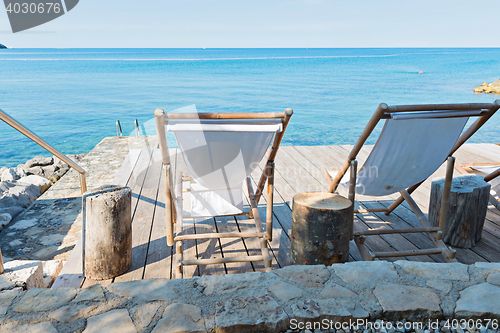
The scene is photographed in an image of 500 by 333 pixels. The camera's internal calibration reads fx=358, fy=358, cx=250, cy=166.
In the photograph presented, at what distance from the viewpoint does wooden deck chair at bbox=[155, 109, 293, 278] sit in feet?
6.09

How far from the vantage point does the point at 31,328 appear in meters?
1.27

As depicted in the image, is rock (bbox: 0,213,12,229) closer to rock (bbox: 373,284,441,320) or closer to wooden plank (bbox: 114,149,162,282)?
wooden plank (bbox: 114,149,162,282)

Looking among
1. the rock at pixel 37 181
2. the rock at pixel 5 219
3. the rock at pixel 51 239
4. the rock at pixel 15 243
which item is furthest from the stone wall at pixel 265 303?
the rock at pixel 37 181

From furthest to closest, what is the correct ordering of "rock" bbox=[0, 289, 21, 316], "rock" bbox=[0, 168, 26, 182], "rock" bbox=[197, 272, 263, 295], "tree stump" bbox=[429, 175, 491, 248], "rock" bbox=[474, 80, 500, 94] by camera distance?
1. "rock" bbox=[474, 80, 500, 94]
2. "rock" bbox=[0, 168, 26, 182]
3. "tree stump" bbox=[429, 175, 491, 248]
4. "rock" bbox=[197, 272, 263, 295]
5. "rock" bbox=[0, 289, 21, 316]

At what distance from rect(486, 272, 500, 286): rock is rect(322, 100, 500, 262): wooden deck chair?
49cm

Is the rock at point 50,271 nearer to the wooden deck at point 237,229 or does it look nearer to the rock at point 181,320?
the wooden deck at point 237,229

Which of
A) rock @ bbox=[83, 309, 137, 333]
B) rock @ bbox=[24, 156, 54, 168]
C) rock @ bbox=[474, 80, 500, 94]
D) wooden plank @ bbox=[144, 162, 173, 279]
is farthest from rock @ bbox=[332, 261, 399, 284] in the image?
rock @ bbox=[474, 80, 500, 94]

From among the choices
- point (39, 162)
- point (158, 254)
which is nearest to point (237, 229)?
point (158, 254)

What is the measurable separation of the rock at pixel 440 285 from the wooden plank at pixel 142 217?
1.50 meters

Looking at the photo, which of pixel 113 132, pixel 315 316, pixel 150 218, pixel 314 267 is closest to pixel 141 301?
pixel 315 316

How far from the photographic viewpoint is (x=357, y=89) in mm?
22078

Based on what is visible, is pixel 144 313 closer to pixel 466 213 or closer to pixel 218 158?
pixel 218 158

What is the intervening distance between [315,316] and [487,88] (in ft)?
78.5

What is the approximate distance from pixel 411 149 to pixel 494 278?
78 cm
